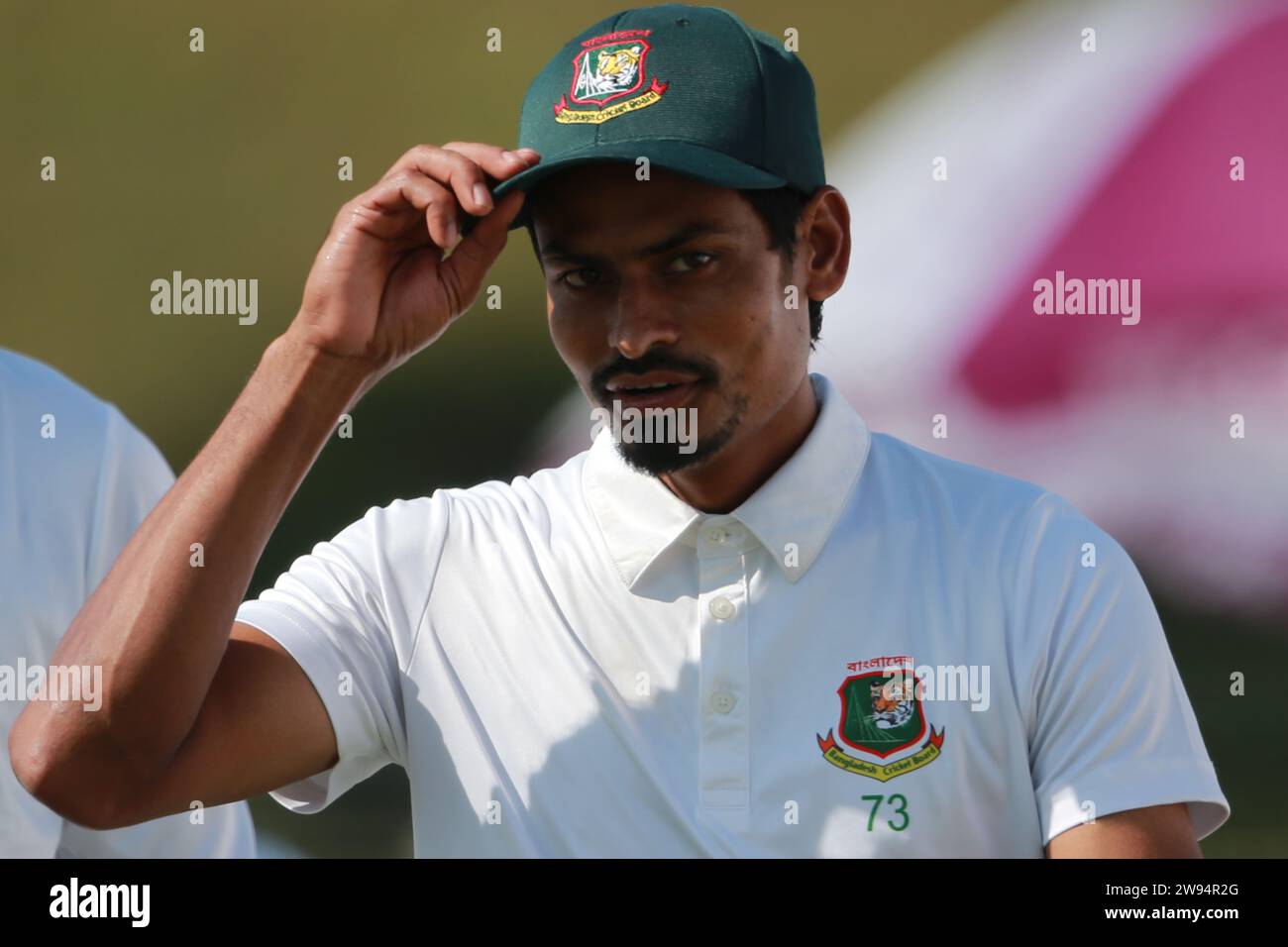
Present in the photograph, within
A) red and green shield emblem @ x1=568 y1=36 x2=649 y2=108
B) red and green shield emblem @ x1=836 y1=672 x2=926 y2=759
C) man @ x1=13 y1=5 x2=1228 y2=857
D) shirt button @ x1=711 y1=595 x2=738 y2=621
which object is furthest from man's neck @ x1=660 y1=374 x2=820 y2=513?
red and green shield emblem @ x1=568 y1=36 x2=649 y2=108

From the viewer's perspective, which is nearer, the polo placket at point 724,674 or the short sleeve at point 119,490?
the polo placket at point 724,674

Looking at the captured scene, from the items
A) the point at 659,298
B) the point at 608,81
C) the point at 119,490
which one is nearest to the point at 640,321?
the point at 659,298

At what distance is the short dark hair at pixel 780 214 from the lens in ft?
5.08

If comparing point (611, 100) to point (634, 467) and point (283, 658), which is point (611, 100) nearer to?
point (634, 467)

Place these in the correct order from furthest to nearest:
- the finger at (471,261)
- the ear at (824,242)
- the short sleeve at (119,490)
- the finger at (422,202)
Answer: the short sleeve at (119,490), the ear at (824,242), the finger at (471,261), the finger at (422,202)

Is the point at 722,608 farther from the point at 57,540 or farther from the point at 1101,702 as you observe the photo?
the point at 57,540

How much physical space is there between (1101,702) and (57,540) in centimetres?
114

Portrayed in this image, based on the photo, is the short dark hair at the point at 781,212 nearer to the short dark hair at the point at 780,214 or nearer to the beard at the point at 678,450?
the short dark hair at the point at 780,214

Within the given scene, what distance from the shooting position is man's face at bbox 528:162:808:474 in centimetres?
146

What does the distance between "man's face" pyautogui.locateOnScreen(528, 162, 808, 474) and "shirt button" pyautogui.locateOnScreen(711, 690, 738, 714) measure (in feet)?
0.76

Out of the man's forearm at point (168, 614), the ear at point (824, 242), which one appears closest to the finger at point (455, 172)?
the man's forearm at point (168, 614)

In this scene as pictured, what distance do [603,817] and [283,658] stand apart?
0.33 m

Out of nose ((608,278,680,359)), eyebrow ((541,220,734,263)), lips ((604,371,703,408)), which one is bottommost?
lips ((604,371,703,408))

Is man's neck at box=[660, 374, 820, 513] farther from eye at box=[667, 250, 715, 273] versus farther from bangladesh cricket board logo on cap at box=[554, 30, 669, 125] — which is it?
bangladesh cricket board logo on cap at box=[554, 30, 669, 125]
